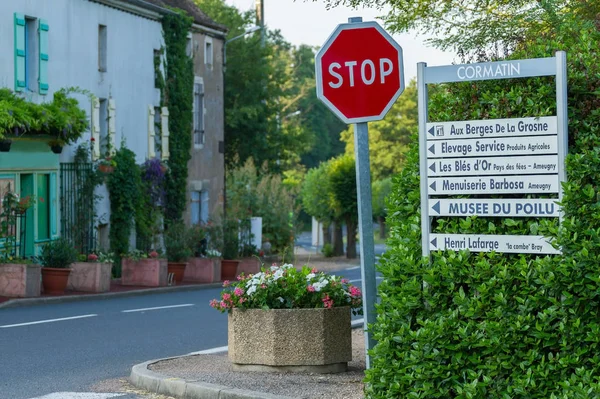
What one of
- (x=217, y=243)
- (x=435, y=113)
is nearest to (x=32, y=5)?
(x=217, y=243)

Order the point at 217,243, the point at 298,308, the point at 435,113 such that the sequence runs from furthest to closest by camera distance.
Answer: the point at 217,243 → the point at 298,308 → the point at 435,113

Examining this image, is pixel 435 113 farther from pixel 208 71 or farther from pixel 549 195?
pixel 208 71

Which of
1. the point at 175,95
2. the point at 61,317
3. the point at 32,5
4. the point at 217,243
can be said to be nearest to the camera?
the point at 61,317

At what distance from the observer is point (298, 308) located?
1005cm

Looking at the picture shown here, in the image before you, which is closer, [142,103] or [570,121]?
[570,121]

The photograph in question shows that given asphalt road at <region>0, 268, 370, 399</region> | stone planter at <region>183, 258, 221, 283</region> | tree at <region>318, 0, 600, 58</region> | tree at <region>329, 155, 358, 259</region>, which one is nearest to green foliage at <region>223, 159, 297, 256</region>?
tree at <region>329, 155, 358, 259</region>

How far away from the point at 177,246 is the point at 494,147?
2324 cm

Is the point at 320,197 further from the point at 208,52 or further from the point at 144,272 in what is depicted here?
the point at 144,272

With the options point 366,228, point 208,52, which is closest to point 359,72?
point 366,228

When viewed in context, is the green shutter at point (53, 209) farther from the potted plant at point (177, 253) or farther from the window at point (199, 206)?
the window at point (199, 206)

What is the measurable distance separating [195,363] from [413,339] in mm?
3966

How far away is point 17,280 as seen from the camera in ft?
73.2

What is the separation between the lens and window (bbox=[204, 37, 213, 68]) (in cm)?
3897

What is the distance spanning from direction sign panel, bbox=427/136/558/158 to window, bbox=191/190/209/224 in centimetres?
2995
